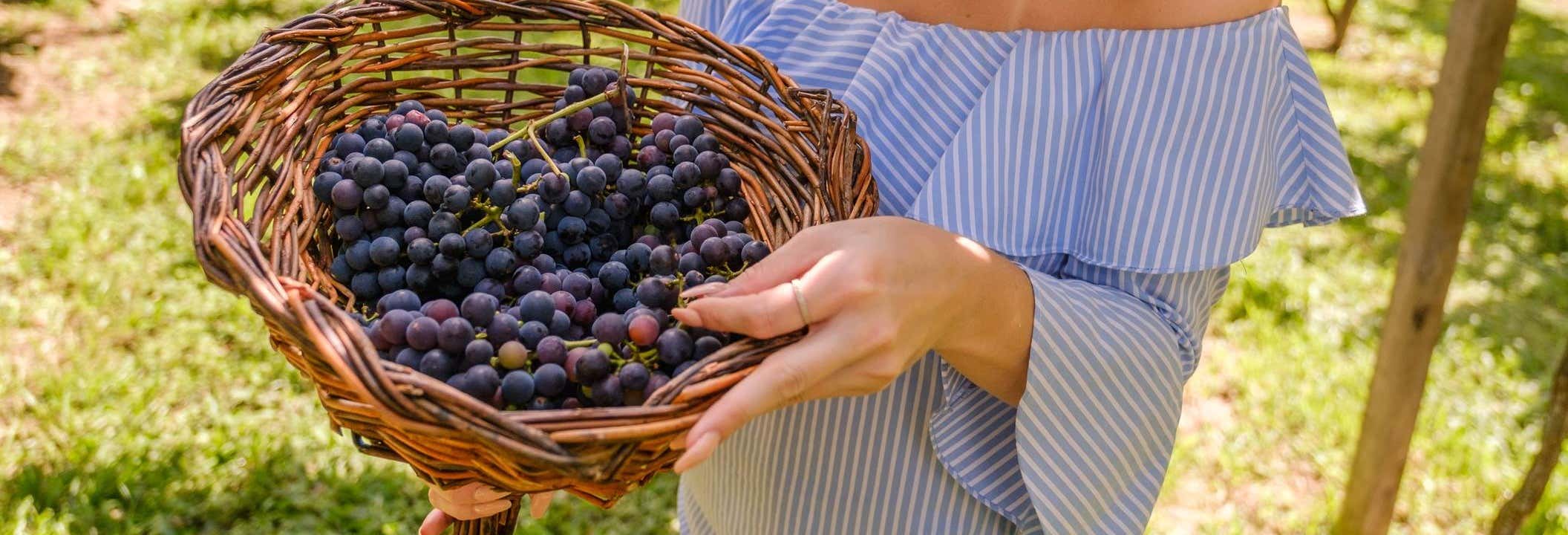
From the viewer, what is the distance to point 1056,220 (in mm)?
1440

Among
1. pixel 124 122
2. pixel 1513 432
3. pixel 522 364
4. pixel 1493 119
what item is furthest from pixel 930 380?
pixel 1493 119

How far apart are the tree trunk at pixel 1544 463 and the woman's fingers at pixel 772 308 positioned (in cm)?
171

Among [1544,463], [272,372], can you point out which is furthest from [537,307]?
[272,372]

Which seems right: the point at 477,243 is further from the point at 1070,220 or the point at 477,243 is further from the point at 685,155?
the point at 1070,220

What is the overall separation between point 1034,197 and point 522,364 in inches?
28.1

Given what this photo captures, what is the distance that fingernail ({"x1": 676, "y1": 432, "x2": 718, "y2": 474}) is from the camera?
0.93 meters

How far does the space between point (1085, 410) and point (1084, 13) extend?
0.52 meters

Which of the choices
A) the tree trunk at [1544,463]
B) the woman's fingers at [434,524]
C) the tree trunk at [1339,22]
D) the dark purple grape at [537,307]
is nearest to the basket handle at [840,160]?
the dark purple grape at [537,307]

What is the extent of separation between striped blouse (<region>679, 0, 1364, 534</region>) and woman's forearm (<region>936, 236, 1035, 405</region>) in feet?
0.11

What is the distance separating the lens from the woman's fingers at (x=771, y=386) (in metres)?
0.94

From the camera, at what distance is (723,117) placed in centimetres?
146

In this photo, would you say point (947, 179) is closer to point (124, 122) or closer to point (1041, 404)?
point (1041, 404)

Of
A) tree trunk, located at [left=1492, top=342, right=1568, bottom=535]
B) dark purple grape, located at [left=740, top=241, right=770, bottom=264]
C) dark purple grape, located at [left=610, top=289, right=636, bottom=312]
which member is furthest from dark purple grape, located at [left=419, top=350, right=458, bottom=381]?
tree trunk, located at [left=1492, top=342, right=1568, bottom=535]

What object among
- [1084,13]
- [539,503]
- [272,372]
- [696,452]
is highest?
[1084,13]
